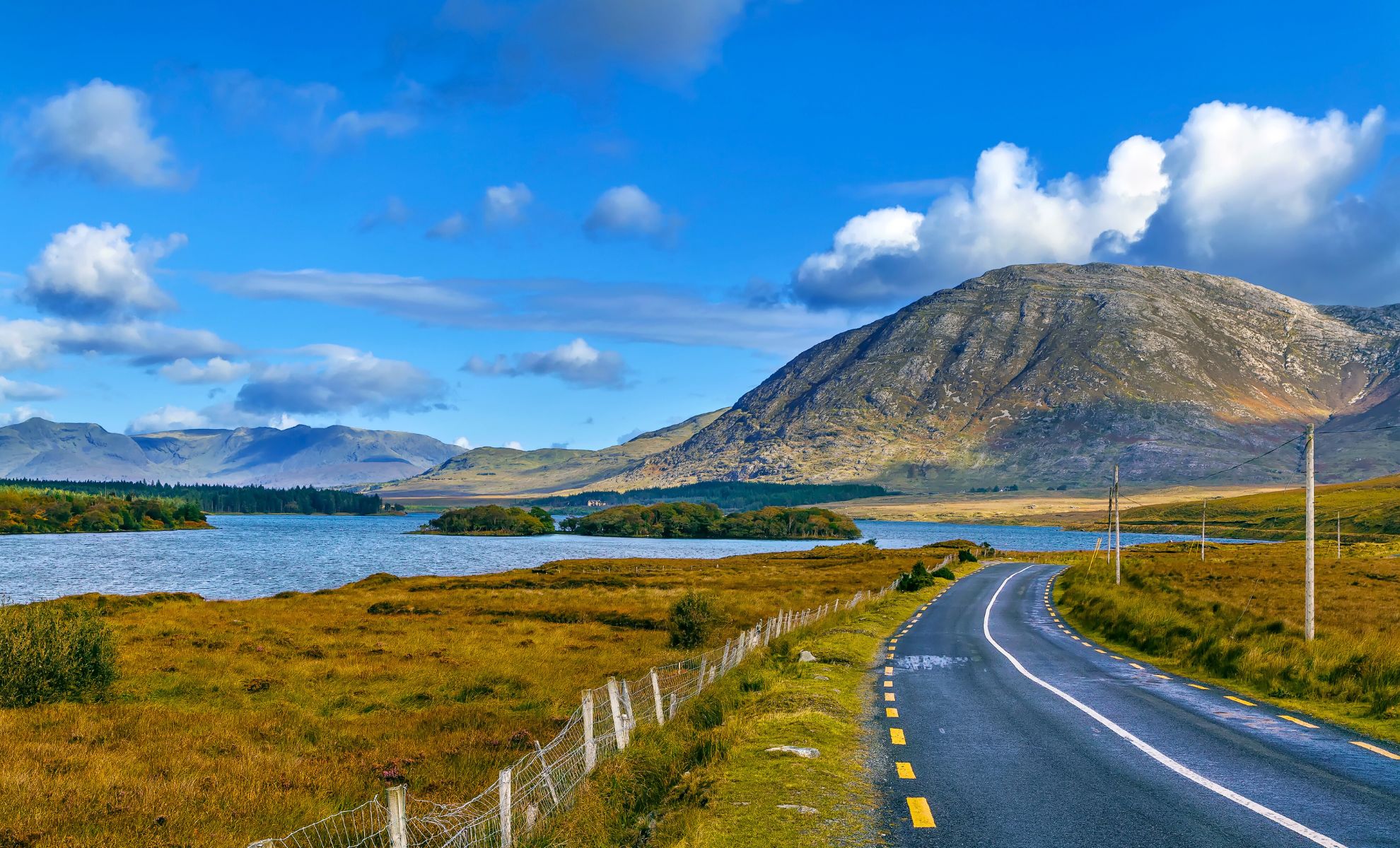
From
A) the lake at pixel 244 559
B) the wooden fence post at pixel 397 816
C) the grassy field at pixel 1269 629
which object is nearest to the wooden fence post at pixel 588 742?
the wooden fence post at pixel 397 816

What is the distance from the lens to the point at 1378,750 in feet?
46.2

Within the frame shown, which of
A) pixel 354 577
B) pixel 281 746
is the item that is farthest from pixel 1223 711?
pixel 354 577

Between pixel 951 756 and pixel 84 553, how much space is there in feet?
477

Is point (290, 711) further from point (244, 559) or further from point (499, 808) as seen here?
point (244, 559)

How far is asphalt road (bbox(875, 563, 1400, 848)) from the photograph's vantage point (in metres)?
9.84

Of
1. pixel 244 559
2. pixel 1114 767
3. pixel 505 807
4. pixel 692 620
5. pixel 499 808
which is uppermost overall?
pixel 505 807

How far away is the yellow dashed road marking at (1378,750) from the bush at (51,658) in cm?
2664

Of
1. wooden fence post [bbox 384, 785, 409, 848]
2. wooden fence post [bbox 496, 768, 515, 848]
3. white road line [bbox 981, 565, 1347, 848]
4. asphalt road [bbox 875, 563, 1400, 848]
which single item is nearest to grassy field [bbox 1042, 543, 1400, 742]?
asphalt road [bbox 875, 563, 1400, 848]

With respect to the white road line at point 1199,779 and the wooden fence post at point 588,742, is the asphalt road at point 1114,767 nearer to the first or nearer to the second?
the white road line at point 1199,779

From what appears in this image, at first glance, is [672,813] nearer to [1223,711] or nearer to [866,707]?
[866,707]

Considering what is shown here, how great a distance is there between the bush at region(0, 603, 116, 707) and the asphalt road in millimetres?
19254

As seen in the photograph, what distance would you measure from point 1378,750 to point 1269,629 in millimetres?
15788

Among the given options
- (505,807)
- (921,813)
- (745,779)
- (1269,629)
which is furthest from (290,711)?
(1269,629)

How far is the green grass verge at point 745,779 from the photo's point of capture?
32.8 ft
